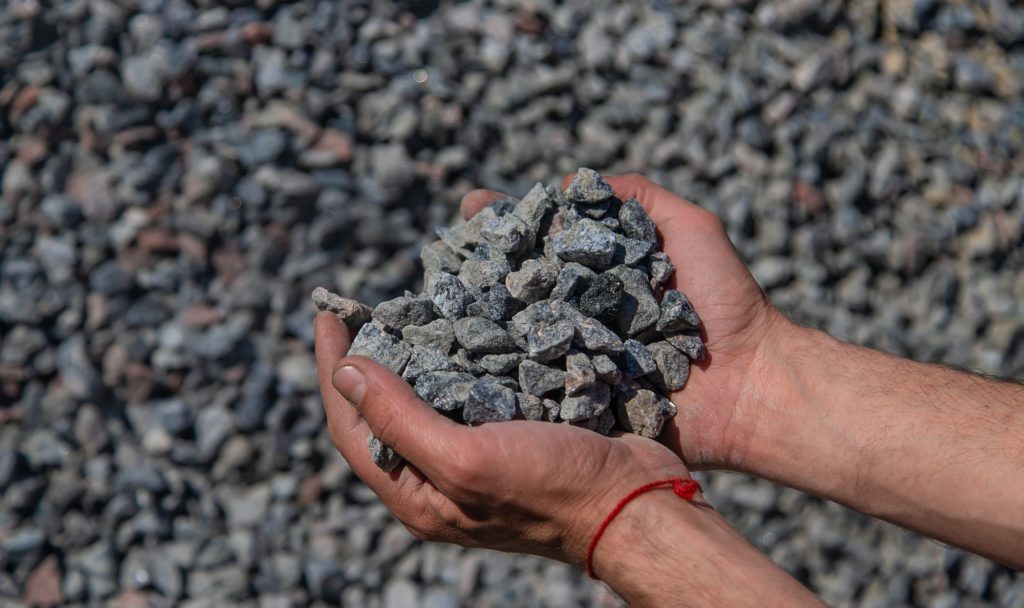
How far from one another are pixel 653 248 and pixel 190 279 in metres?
2.11

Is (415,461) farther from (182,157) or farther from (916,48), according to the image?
(916,48)

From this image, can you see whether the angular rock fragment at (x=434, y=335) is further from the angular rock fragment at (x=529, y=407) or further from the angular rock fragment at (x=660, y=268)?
the angular rock fragment at (x=660, y=268)

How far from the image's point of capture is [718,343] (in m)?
2.54

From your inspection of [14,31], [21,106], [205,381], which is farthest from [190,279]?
[14,31]

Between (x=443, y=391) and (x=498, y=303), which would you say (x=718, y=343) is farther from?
(x=443, y=391)

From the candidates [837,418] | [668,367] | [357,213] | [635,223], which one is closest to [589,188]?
[635,223]

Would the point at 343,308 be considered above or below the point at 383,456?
above

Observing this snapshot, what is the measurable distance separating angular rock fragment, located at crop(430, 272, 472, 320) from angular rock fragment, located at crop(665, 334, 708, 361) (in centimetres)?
56

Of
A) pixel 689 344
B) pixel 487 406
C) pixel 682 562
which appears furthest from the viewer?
pixel 689 344

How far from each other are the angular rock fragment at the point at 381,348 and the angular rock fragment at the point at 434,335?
3cm

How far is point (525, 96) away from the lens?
410cm

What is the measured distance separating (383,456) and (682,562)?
0.72 meters

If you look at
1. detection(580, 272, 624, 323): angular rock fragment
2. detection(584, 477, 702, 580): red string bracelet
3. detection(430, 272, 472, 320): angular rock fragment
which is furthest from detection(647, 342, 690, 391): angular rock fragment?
detection(430, 272, 472, 320): angular rock fragment

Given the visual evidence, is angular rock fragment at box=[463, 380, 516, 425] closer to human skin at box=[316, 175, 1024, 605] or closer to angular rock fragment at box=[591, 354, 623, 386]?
human skin at box=[316, 175, 1024, 605]
